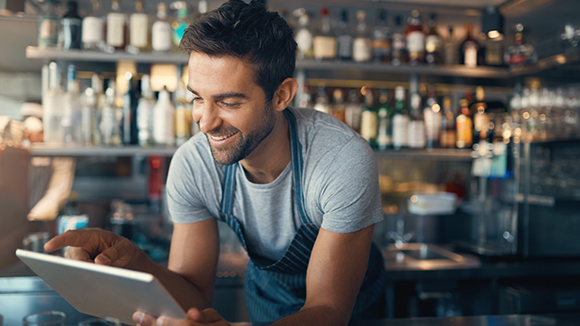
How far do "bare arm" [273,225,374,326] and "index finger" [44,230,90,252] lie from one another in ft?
1.45

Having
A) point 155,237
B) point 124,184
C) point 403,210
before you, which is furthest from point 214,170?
point 124,184

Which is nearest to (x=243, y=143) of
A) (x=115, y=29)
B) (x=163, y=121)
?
(x=163, y=121)

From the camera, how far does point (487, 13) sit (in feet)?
5.11

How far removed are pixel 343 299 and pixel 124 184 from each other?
6.80 ft

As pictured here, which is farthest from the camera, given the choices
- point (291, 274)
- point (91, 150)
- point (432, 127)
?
point (432, 127)

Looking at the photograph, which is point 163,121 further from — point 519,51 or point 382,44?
point 519,51

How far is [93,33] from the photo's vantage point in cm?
184

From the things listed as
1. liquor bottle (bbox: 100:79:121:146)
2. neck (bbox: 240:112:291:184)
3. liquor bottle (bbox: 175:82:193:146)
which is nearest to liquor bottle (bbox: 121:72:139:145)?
liquor bottle (bbox: 100:79:121:146)

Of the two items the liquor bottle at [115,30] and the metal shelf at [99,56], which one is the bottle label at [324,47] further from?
the liquor bottle at [115,30]

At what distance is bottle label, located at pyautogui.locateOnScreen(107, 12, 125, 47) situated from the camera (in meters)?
1.87

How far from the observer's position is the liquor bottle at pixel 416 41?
2123mm

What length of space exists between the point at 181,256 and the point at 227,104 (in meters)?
0.42

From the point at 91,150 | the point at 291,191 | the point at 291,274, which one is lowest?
the point at 291,274

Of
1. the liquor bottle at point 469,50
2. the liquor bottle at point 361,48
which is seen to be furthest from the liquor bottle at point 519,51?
the liquor bottle at point 361,48
